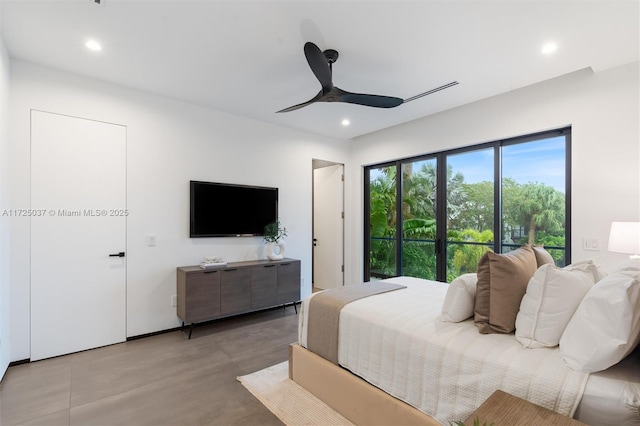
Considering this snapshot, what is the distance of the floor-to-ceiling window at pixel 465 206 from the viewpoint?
3357 mm

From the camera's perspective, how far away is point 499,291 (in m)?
1.65

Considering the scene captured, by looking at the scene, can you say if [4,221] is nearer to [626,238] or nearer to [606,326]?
[606,326]

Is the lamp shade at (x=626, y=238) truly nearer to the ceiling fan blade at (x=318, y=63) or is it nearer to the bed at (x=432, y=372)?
the bed at (x=432, y=372)

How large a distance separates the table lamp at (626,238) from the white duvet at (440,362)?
1.61 m

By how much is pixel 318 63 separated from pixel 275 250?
2.65 metres

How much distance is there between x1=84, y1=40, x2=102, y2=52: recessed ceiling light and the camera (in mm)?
2514

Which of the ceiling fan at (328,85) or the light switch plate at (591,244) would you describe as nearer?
the ceiling fan at (328,85)

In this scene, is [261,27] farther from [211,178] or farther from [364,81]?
[211,178]

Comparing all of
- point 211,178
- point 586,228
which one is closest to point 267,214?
point 211,178

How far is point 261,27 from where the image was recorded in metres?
2.33

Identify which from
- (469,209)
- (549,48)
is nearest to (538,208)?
(469,209)

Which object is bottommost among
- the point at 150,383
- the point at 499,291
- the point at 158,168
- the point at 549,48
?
the point at 150,383

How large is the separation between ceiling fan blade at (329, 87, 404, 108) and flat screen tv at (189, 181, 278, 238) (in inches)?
79.4

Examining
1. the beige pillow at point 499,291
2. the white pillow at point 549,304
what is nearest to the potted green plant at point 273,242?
the beige pillow at point 499,291
